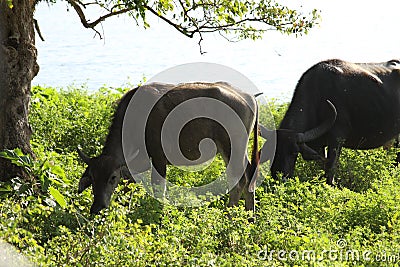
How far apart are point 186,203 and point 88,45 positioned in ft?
52.0

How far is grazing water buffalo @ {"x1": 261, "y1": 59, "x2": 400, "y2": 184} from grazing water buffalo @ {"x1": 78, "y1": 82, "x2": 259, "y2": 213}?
2.78 ft

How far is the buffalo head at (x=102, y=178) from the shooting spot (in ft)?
20.4

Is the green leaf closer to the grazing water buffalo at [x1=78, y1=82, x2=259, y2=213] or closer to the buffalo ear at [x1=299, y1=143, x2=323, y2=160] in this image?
the grazing water buffalo at [x1=78, y1=82, x2=259, y2=213]

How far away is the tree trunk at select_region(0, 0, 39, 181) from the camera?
6.42 metres

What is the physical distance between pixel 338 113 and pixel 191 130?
6.59ft

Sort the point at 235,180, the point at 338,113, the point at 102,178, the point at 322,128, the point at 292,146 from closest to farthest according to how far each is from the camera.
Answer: the point at 102,178
the point at 235,180
the point at 292,146
the point at 322,128
the point at 338,113

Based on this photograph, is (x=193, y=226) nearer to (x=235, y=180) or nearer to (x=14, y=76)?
(x=235, y=180)

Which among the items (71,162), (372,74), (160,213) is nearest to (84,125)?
(71,162)

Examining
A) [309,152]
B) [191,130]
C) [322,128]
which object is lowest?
[309,152]

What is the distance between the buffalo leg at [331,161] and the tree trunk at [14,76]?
3228 millimetres

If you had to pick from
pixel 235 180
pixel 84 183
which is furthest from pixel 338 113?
pixel 84 183

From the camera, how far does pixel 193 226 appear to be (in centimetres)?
536

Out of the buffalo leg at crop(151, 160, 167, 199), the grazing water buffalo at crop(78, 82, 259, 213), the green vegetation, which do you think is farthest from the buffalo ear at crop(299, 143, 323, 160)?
the buffalo leg at crop(151, 160, 167, 199)

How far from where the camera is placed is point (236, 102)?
700cm
